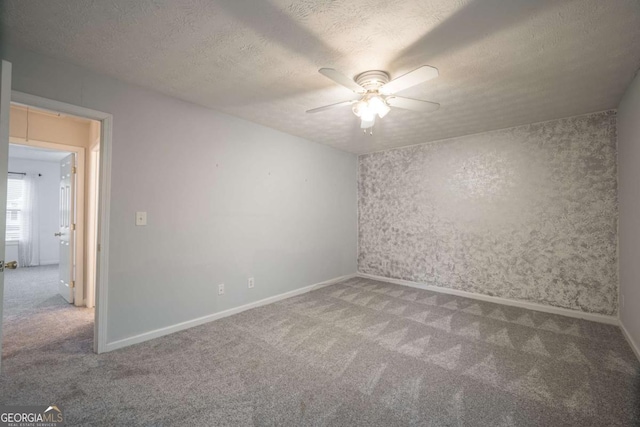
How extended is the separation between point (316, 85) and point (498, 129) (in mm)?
2745

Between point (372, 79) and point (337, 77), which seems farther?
point (372, 79)

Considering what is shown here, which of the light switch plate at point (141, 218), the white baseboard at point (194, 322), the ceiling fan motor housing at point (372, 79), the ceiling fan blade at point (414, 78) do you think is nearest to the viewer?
the ceiling fan blade at point (414, 78)

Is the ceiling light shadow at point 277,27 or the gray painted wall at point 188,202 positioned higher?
the ceiling light shadow at point 277,27

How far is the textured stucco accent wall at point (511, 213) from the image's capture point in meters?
3.12

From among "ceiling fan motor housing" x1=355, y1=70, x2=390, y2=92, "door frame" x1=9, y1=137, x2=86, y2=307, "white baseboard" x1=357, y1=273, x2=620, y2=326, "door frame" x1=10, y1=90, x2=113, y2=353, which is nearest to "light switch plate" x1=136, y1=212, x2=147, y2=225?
"door frame" x1=10, y1=90, x2=113, y2=353

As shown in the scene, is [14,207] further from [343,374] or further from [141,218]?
[343,374]

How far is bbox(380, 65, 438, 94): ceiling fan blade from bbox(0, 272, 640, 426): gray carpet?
2078 millimetres

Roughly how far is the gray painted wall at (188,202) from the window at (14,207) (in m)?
6.29

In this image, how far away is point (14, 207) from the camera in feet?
20.5

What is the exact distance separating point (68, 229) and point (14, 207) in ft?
14.0

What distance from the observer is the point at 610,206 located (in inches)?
120

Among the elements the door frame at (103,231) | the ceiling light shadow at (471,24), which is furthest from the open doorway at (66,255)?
the ceiling light shadow at (471,24)

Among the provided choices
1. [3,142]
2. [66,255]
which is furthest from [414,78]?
[66,255]

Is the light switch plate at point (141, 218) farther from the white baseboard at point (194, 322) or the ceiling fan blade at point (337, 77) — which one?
the ceiling fan blade at point (337, 77)
